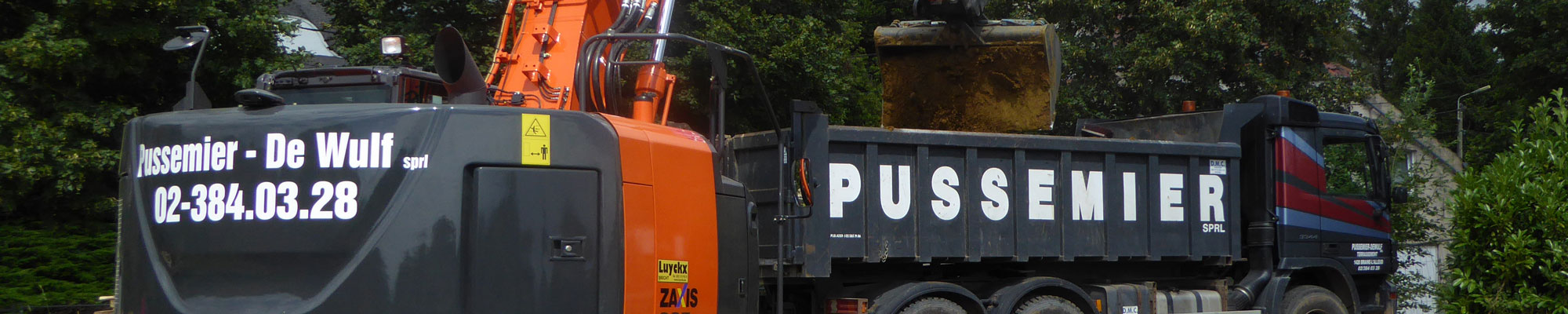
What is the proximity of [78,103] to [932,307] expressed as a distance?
9.82 meters

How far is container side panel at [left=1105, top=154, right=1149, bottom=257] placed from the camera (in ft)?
30.8

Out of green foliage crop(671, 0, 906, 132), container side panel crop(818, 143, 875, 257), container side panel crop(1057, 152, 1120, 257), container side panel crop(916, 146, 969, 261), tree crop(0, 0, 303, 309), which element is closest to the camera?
container side panel crop(818, 143, 875, 257)

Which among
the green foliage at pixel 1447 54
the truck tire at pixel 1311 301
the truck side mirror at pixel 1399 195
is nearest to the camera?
the truck tire at pixel 1311 301

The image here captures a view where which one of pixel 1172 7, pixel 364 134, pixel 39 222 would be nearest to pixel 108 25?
pixel 39 222

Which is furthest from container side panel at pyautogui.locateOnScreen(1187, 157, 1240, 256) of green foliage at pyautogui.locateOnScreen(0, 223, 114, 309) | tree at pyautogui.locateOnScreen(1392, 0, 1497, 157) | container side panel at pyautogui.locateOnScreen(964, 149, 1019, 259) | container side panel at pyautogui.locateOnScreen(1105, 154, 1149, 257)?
tree at pyautogui.locateOnScreen(1392, 0, 1497, 157)

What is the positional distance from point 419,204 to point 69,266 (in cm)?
1007

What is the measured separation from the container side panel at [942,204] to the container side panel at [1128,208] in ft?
4.29

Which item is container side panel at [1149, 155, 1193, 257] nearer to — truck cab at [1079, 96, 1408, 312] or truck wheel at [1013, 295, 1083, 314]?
truck cab at [1079, 96, 1408, 312]

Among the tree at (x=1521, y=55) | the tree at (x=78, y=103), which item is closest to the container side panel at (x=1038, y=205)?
the tree at (x=78, y=103)

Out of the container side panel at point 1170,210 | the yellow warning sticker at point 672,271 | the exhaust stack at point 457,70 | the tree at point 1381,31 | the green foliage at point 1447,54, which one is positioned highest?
the tree at point 1381,31

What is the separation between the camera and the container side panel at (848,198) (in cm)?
806

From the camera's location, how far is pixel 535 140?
228 inches

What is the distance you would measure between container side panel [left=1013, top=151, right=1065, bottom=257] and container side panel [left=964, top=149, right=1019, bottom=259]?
0.20 ft

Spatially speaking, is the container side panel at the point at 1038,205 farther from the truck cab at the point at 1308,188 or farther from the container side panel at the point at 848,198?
the truck cab at the point at 1308,188
